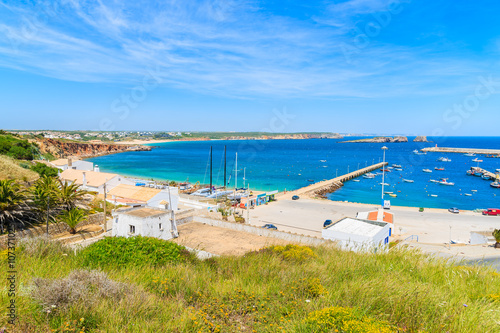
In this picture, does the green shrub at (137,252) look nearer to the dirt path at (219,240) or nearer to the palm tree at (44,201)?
the dirt path at (219,240)

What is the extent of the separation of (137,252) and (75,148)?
13988 cm

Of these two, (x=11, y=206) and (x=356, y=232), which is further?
(x=356, y=232)

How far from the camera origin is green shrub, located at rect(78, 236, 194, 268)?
28.7ft

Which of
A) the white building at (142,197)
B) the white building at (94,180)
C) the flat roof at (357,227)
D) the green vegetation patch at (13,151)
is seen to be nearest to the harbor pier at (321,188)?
the white building at (142,197)

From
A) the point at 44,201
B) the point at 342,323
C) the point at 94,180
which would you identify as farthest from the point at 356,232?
the point at 94,180

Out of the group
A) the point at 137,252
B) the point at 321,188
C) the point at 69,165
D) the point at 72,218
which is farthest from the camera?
the point at 321,188

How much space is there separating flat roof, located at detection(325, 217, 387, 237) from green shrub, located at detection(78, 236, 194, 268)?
1218cm

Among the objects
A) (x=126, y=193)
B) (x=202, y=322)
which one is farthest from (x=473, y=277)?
(x=126, y=193)

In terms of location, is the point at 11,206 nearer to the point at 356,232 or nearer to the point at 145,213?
the point at 145,213

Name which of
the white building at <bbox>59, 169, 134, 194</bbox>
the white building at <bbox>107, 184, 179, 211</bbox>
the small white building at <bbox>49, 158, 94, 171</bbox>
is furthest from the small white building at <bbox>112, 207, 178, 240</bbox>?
the small white building at <bbox>49, 158, 94, 171</bbox>

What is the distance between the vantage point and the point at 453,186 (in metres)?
69.4

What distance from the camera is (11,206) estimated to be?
642 inches

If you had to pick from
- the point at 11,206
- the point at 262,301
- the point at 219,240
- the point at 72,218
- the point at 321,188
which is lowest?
the point at 321,188

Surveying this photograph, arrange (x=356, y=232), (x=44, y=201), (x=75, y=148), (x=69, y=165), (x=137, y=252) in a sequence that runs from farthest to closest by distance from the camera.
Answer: (x=75, y=148) → (x=69, y=165) → (x=44, y=201) → (x=356, y=232) → (x=137, y=252)
